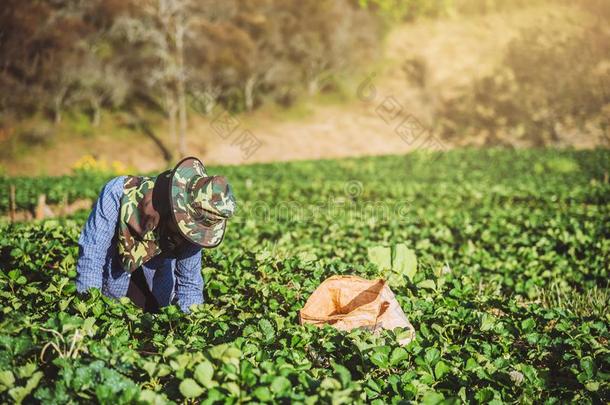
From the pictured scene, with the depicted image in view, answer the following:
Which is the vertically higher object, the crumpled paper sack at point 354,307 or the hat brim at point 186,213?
the hat brim at point 186,213

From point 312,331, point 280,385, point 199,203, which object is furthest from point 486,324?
point 199,203

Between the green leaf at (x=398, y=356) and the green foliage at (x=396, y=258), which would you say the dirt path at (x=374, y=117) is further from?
the green leaf at (x=398, y=356)

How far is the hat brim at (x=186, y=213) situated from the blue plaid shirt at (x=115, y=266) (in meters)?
0.34

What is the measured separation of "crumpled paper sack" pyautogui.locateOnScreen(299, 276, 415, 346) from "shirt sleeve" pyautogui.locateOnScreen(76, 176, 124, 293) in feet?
4.61

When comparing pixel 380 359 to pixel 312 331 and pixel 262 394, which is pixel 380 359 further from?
pixel 262 394

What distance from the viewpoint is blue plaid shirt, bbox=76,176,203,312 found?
9.23ft

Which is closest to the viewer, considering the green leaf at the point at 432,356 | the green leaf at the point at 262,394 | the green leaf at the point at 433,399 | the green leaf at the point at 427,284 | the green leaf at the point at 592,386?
the green leaf at the point at 262,394

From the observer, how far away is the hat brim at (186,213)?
105 inches

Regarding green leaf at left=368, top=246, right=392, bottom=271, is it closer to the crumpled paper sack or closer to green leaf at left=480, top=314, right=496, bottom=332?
the crumpled paper sack

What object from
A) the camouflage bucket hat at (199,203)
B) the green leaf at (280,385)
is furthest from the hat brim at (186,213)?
the green leaf at (280,385)

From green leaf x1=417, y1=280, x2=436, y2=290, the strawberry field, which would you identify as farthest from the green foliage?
green leaf x1=417, y1=280, x2=436, y2=290

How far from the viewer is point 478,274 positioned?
4613mm

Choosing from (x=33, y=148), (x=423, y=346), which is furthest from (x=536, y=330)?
(x=33, y=148)

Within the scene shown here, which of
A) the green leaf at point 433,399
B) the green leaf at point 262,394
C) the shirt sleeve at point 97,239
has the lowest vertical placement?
the green leaf at point 433,399
